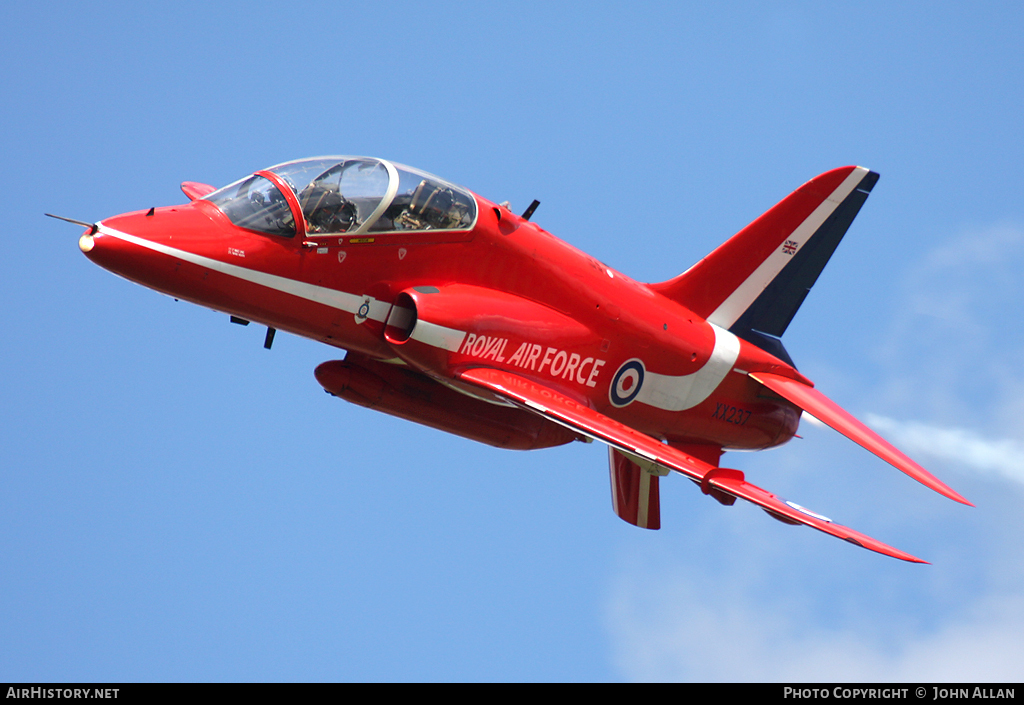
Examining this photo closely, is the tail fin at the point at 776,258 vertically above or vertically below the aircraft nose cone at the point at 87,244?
above

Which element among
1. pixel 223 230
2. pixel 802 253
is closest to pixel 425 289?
pixel 223 230

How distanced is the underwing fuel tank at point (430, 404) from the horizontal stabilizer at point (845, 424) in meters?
3.56

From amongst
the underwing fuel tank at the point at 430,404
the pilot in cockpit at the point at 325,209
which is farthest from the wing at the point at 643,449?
the pilot in cockpit at the point at 325,209

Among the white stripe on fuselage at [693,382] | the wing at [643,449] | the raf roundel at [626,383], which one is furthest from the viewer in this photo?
the white stripe on fuselage at [693,382]

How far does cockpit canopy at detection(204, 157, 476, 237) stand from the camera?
14391 mm

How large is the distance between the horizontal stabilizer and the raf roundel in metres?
2.26

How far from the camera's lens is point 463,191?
51.3 feet

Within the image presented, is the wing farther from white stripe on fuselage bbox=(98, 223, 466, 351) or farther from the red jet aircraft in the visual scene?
white stripe on fuselage bbox=(98, 223, 466, 351)

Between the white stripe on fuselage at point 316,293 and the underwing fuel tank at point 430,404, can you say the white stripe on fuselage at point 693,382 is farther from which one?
the white stripe on fuselage at point 316,293

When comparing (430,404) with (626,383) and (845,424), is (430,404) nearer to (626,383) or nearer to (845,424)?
(626,383)

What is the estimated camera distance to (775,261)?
18.8 m

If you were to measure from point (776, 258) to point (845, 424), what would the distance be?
300cm

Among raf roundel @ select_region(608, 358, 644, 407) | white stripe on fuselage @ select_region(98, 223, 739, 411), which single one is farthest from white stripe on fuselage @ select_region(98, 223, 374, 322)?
raf roundel @ select_region(608, 358, 644, 407)

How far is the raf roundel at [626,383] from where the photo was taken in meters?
16.9
